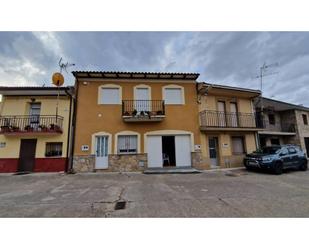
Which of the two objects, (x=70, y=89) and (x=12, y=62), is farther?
(x=70, y=89)

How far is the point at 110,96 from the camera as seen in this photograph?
10.5 metres

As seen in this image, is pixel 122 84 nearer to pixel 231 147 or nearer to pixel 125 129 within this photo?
pixel 125 129

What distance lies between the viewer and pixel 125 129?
33.3 feet

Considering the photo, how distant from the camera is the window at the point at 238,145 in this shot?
38.5ft

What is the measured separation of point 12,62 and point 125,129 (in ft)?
27.9

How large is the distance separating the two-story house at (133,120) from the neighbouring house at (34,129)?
3.68ft

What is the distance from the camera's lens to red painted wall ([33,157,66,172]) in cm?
959

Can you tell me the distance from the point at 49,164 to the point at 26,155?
179cm

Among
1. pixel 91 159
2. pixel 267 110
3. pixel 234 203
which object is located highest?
pixel 267 110

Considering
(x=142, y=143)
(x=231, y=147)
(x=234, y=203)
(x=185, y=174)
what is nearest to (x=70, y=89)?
(x=142, y=143)

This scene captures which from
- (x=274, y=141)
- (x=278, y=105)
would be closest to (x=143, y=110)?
(x=274, y=141)

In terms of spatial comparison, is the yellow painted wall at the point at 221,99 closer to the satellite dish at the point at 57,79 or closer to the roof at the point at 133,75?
the roof at the point at 133,75

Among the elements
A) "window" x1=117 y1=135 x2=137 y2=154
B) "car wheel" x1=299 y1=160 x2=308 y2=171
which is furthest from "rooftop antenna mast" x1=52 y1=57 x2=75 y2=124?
"car wheel" x1=299 y1=160 x2=308 y2=171

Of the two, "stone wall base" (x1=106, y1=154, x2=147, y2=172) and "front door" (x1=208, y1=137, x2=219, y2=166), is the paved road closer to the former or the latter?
"stone wall base" (x1=106, y1=154, x2=147, y2=172)
